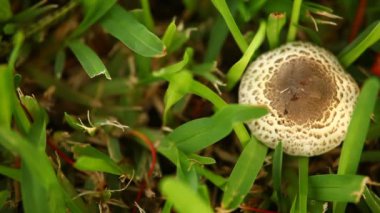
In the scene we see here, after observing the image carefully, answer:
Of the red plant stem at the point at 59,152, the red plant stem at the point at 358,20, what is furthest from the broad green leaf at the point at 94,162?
the red plant stem at the point at 358,20

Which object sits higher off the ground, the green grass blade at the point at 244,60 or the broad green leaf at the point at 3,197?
the green grass blade at the point at 244,60

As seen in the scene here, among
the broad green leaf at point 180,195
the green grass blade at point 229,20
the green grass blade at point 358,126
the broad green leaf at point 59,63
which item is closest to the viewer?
the broad green leaf at point 180,195

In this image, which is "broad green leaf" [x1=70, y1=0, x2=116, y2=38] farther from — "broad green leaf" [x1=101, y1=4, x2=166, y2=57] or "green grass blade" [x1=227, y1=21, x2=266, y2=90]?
"green grass blade" [x1=227, y1=21, x2=266, y2=90]

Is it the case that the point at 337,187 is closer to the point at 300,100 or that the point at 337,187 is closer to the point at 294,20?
the point at 300,100

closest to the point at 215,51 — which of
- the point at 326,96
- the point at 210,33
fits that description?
the point at 210,33

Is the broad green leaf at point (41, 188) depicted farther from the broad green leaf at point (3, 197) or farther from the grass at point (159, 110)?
the broad green leaf at point (3, 197)

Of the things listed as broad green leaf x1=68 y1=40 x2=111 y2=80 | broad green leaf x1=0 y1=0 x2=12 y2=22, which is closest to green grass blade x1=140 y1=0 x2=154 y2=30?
broad green leaf x1=68 y1=40 x2=111 y2=80

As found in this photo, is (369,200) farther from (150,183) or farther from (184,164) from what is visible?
(150,183)
